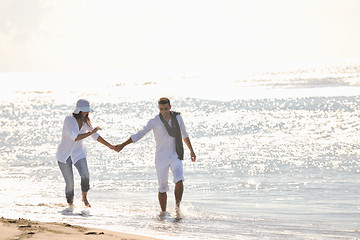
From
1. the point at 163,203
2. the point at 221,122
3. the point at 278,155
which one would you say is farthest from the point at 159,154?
the point at 221,122

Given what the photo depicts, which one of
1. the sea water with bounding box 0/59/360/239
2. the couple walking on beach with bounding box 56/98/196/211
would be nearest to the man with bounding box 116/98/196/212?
the couple walking on beach with bounding box 56/98/196/211

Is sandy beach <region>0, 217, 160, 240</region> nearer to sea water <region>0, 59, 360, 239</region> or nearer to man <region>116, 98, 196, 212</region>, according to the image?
sea water <region>0, 59, 360, 239</region>

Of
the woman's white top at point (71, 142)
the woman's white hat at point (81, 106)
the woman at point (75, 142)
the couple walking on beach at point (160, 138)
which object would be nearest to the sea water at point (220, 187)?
the woman at point (75, 142)

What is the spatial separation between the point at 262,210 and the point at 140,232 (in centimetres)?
227

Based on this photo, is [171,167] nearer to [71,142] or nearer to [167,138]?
[167,138]

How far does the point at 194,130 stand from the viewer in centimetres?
2288

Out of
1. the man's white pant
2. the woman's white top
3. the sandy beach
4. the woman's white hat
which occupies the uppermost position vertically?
the woman's white hat

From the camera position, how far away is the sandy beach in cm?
643

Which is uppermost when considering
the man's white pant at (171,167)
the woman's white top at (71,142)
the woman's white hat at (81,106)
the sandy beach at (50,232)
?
the woman's white hat at (81,106)

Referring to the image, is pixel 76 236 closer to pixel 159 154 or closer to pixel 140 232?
pixel 140 232

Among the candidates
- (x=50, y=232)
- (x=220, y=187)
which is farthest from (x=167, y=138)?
(x=220, y=187)

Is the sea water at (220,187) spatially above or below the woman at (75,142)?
below

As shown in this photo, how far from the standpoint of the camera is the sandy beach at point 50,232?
643 centimetres

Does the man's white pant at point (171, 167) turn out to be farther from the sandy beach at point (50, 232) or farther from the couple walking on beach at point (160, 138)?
the sandy beach at point (50, 232)
